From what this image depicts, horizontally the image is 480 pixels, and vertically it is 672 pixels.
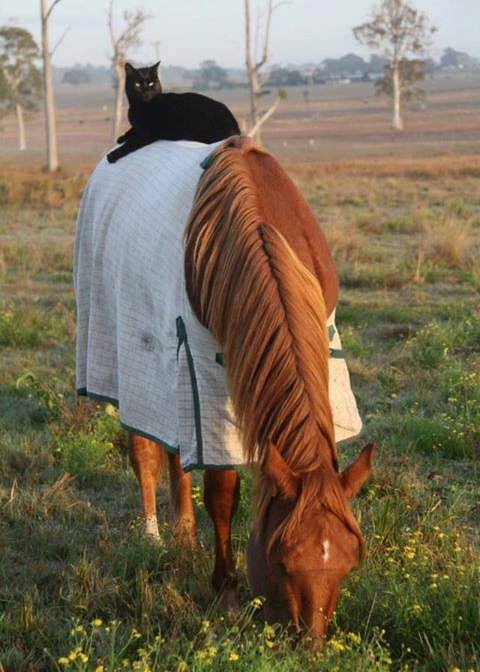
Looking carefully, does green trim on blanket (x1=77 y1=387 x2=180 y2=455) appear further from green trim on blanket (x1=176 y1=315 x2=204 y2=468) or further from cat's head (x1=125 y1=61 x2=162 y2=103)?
cat's head (x1=125 y1=61 x2=162 y2=103)

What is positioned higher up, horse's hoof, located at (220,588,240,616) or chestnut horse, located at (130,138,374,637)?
chestnut horse, located at (130,138,374,637)

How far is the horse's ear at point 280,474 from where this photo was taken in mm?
2396

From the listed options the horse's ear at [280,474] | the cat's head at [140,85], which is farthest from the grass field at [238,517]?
the cat's head at [140,85]

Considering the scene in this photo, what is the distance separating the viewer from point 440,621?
287 centimetres

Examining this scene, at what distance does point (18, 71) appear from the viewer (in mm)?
49469

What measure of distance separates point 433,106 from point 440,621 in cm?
8179

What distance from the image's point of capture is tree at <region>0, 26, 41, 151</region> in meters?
47.2

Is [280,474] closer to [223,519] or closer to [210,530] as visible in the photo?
[223,519]

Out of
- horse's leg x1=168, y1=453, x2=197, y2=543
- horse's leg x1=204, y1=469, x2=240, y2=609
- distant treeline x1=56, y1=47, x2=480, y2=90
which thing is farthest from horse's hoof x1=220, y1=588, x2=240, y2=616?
distant treeline x1=56, y1=47, x2=480, y2=90

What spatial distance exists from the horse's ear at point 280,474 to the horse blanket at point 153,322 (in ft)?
1.75

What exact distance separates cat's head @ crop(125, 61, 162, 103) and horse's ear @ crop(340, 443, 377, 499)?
2289mm

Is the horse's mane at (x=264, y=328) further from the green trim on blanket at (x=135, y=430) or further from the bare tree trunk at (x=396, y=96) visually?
the bare tree trunk at (x=396, y=96)

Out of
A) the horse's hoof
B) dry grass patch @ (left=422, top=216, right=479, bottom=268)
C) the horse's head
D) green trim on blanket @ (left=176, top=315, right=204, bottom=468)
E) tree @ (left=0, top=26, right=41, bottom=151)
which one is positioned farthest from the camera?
tree @ (left=0, top=26, right=41, bottom=151)

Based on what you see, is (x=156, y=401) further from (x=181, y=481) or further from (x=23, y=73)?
(x=23, y=73)
